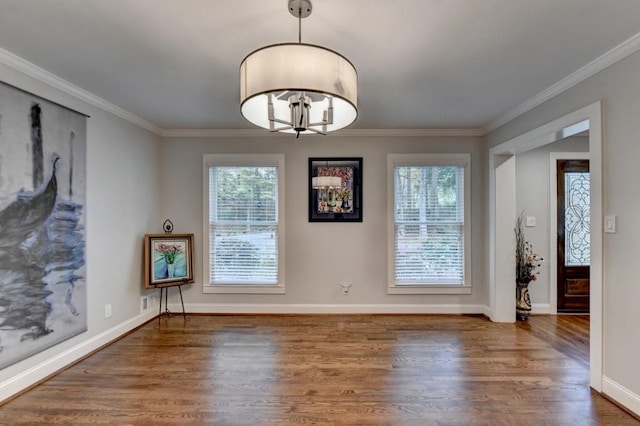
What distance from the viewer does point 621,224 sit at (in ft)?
7.41

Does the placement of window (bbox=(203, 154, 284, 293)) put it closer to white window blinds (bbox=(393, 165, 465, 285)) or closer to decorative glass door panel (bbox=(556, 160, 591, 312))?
white window blinds (bbox=(393, 165, 465, 285))

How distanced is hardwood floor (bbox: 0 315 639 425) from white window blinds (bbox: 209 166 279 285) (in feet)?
2.50

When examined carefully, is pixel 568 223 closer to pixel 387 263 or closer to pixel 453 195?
pixel 453 195

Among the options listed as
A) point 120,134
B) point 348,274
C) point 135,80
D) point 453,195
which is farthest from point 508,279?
point 120,134

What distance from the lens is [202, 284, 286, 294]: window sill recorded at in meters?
4.30

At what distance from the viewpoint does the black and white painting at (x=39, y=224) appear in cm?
234

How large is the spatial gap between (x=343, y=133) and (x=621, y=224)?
2.94m

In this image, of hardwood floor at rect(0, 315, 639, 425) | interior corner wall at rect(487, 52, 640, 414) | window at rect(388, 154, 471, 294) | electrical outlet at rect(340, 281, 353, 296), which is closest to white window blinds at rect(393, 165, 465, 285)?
window at rect(388, 154, 471, 294)

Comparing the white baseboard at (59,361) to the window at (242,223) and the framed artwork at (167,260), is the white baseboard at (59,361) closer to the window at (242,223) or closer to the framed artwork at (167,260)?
the framed artwork at (167,260)

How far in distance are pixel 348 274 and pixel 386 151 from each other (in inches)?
67.8

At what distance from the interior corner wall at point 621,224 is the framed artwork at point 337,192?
8.16 feet

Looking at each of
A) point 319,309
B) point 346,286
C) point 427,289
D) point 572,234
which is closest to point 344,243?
point 346,286

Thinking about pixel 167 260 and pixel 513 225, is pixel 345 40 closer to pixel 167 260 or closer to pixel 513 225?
pixel 513 225

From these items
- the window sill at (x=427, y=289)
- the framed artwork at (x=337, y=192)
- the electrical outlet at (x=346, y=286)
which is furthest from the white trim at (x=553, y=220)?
the electrical outlet at (x=346, y=286)
